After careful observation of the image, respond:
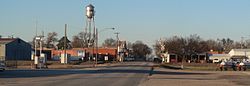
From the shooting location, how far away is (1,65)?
169 ft

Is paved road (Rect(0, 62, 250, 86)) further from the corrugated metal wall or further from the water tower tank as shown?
the corrugated metal wall

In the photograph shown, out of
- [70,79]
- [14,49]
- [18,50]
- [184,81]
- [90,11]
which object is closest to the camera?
[70,79]

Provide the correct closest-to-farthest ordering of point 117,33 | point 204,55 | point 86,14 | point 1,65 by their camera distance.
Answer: point 1,65 → point 86,14 → point 204,55 → point 117,33

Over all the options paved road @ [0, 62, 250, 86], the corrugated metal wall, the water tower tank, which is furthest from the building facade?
paved road @ [0, 62, 250, 86]

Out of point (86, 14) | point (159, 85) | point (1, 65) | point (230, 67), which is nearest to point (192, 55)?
point (86, 14)

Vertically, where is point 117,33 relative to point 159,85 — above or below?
above

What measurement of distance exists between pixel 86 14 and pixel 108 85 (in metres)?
75.8

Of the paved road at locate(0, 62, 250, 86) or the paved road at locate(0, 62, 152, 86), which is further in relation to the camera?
the paved road at locate(0, 62, 250, 86)

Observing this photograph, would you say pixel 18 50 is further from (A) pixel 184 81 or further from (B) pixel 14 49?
(A) pixel 184 81

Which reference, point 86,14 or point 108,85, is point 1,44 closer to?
point 86,14

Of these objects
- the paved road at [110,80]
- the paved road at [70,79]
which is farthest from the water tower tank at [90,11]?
the paved road at [70,79]

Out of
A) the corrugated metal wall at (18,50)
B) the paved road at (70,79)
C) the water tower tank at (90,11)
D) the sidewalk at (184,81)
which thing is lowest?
the sidewalk at (184,81)

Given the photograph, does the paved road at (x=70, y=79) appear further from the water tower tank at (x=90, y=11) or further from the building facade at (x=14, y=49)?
the building facade at (x=14, y=49)

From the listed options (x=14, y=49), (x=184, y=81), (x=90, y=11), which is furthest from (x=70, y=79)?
(x=14, y=49)
